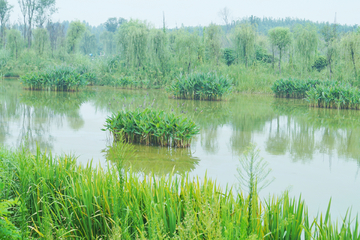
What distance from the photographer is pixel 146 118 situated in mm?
Answer: 7586

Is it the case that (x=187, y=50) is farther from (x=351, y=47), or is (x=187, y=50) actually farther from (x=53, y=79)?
(x=351, y=47)

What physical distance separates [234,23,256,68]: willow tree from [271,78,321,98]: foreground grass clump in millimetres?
5809

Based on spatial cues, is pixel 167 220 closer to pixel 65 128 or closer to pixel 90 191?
pixel 90 191

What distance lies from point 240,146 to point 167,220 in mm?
4944

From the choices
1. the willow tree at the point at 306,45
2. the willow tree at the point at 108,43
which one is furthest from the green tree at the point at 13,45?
the willow tree at the point at 108,43

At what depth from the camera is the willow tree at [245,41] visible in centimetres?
2488

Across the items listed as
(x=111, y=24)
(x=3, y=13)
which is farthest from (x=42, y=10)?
(x=111, y=24)

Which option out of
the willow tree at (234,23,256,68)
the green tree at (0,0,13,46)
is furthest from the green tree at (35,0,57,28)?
the willow tree at (234,23,256,68)

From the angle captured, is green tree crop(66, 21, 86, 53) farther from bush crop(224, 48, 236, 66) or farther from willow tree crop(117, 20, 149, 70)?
bush crop(224, 48, 236, 66)

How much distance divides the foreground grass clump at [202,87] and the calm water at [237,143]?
10.5 feet

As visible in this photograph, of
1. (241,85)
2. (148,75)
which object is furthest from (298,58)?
(148,75)

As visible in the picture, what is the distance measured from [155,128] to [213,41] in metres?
19.0

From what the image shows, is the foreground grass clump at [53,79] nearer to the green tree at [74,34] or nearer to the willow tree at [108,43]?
the green tree at [74,34]

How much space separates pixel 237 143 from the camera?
26.3 ft
